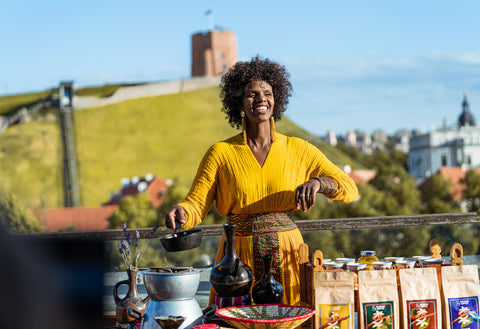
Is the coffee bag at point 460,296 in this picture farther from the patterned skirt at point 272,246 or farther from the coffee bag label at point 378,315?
the patterned skirt at point 272,246

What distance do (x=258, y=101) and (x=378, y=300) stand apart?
35.8 inches

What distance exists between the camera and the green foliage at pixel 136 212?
50.8 m

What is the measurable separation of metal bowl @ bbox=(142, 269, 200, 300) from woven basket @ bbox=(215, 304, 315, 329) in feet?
0.39

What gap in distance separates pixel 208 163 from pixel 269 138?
27cm

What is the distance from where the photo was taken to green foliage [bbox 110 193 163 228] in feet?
167

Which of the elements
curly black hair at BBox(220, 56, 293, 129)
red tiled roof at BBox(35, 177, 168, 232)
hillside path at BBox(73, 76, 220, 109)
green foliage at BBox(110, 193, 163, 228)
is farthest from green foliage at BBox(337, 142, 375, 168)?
curly black hair at BBox(220, 56, 293, 129)

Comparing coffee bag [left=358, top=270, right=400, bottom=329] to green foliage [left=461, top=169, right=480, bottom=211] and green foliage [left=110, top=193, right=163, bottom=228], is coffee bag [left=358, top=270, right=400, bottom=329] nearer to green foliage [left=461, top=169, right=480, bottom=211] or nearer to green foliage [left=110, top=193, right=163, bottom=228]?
green foliage [left=110, top=193, right=163, bottom=228]

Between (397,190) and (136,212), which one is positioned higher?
(136,212)

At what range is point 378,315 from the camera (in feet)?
6.37

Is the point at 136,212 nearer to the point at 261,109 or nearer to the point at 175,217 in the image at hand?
the point at 261,109

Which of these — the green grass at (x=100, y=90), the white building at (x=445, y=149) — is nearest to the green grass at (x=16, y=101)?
the green grass at (x=100, y=90)

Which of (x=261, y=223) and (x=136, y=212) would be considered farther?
(x=136, y=212)

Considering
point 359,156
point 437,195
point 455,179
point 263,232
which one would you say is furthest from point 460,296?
point 359,156

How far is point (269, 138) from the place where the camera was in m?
2.47
